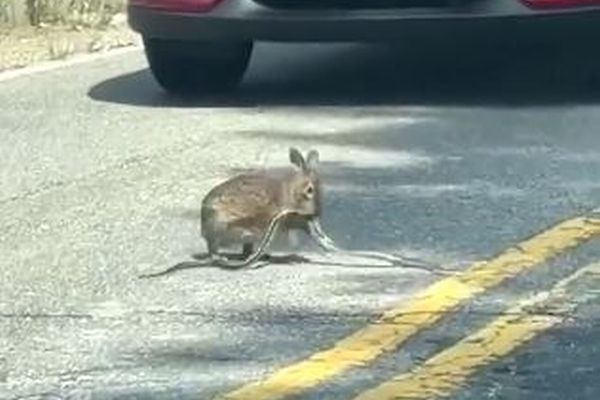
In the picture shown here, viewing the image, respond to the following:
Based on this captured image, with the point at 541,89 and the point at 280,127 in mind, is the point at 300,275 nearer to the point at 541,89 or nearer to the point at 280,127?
the point at 280,127

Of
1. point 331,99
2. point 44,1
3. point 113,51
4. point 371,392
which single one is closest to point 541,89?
point 331,99

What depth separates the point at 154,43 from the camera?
9.80 m

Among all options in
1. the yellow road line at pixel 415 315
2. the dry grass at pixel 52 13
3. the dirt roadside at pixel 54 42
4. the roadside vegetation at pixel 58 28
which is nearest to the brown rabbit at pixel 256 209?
the yellow road line at pixel 415 315

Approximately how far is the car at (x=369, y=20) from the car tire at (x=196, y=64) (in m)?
0.24

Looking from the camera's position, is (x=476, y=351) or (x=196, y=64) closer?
(x=476, y=351)

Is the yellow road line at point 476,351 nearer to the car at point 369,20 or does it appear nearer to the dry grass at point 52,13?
the car at point 369,20

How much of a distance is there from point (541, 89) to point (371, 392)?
4.98 metres

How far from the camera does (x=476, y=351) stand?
17.9 ft

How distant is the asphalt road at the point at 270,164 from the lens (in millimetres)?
5457

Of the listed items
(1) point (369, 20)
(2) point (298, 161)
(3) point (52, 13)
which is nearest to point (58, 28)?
(3) point (52, 13)

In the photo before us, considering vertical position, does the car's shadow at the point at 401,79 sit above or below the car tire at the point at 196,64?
below

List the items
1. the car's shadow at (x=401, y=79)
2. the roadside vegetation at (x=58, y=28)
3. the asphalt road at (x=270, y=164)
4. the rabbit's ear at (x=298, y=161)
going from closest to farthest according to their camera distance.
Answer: the asphalt road at (x=270, y=164)
the rabbit's ear at (x=298, y=161)
the car's shadow at (x=401, y=79)
the roadside vegetation at (x=58, y=28)

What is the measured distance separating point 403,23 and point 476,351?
12.5ft

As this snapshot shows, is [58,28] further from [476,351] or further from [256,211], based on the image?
[476,351]
